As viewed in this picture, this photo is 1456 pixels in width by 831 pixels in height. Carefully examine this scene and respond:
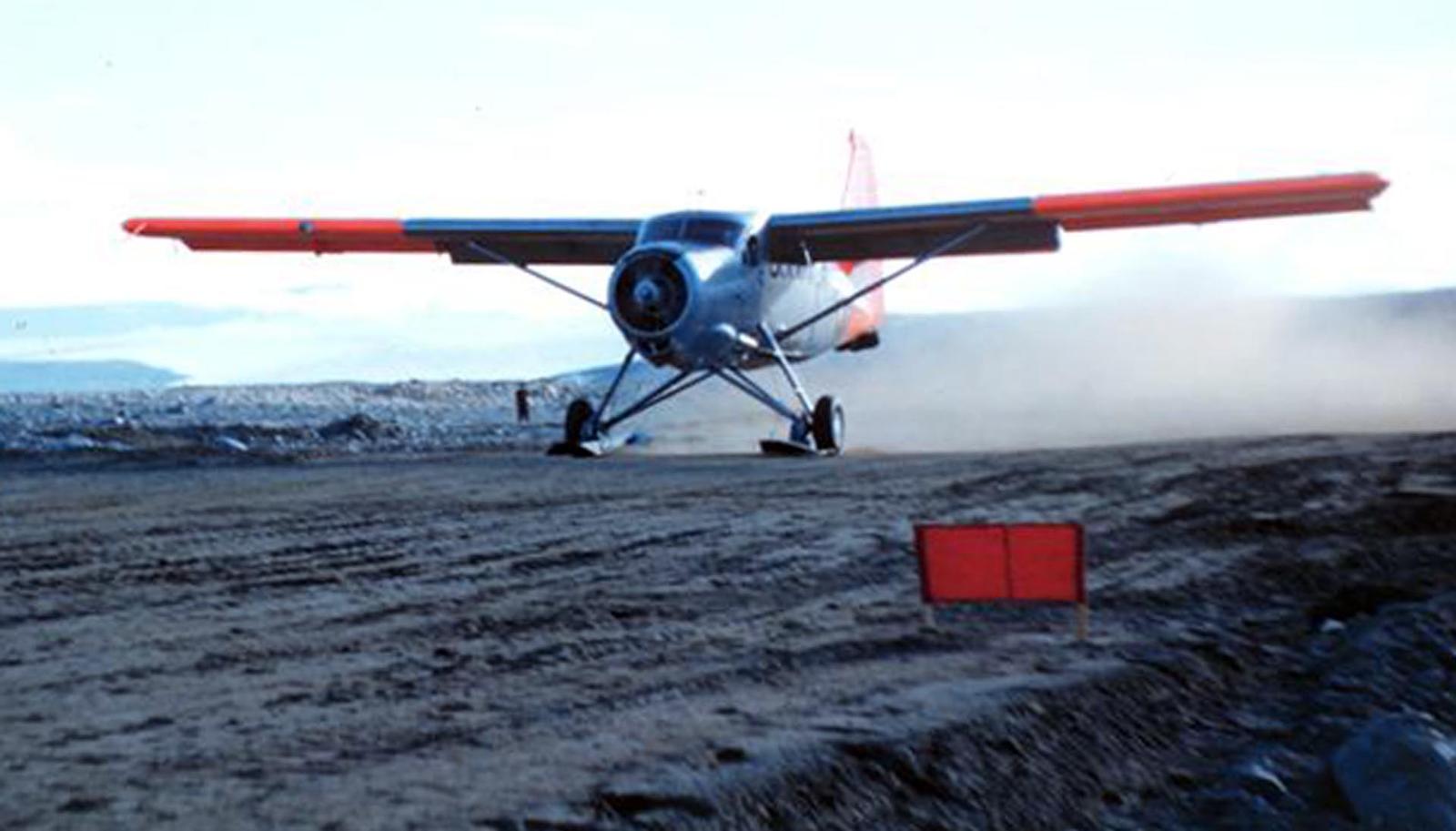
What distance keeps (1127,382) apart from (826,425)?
2684 cm

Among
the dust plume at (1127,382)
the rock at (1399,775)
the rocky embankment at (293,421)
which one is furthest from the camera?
the dust plume at (1127,382)

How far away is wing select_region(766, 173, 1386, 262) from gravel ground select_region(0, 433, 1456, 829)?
29.4 feet

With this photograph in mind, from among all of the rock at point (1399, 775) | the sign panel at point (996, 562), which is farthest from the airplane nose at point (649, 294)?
the rock at point (1399, 775)

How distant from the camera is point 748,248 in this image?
946 inches

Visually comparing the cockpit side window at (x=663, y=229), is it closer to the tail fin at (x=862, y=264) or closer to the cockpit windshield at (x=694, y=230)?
the cockpit windshield at (x=694, y=230)

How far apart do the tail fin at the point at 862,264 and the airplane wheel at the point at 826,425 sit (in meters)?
5.04

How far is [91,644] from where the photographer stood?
8469mm

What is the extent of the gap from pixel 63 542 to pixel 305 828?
866 cm

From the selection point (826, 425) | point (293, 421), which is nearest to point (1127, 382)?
point (293, 421)

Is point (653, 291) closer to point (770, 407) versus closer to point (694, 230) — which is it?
point (694, 230)

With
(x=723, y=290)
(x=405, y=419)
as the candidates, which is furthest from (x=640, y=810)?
(x=405, y=419)

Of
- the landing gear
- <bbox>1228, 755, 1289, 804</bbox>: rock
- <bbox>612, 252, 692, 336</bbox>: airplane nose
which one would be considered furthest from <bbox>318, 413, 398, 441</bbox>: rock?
<bbox>1228, 755, 1289, 804</bbox>: rock

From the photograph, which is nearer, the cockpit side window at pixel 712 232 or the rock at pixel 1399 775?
the rock at pixel 1399 775

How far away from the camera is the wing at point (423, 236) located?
26500 millimetres
